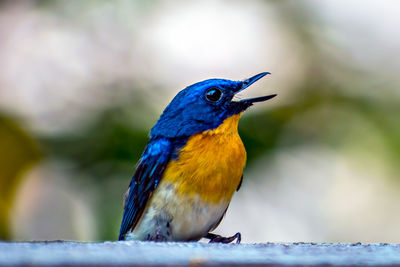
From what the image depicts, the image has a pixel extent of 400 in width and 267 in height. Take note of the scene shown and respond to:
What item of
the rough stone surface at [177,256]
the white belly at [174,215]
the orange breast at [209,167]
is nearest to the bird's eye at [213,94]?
the orange breast at [209,167]

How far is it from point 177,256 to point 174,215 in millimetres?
1494

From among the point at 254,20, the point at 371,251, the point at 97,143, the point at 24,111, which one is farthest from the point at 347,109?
the point at 371,251

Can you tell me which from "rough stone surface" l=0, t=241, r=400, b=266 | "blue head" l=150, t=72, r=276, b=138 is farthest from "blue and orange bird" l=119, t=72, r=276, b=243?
"rough stone surface" l=0, t=241, r=400, b=266

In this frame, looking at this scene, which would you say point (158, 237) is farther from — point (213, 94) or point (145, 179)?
point (213, 94)

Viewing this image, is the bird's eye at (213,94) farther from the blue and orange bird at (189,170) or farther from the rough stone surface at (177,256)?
the rough stone surface at (177,256)

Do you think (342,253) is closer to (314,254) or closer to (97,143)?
(314,254)

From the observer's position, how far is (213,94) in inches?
176

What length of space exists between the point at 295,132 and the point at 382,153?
806 millimetres

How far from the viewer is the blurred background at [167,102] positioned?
5.67 m

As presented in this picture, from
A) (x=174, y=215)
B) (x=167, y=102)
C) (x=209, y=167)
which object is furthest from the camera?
(x=167, y=102)

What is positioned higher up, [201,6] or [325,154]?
[201,6]

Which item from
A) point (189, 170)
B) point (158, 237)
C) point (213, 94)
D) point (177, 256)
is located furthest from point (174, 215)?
point (177, 256)

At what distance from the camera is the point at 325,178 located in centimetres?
675

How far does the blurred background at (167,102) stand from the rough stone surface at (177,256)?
9.22ft
